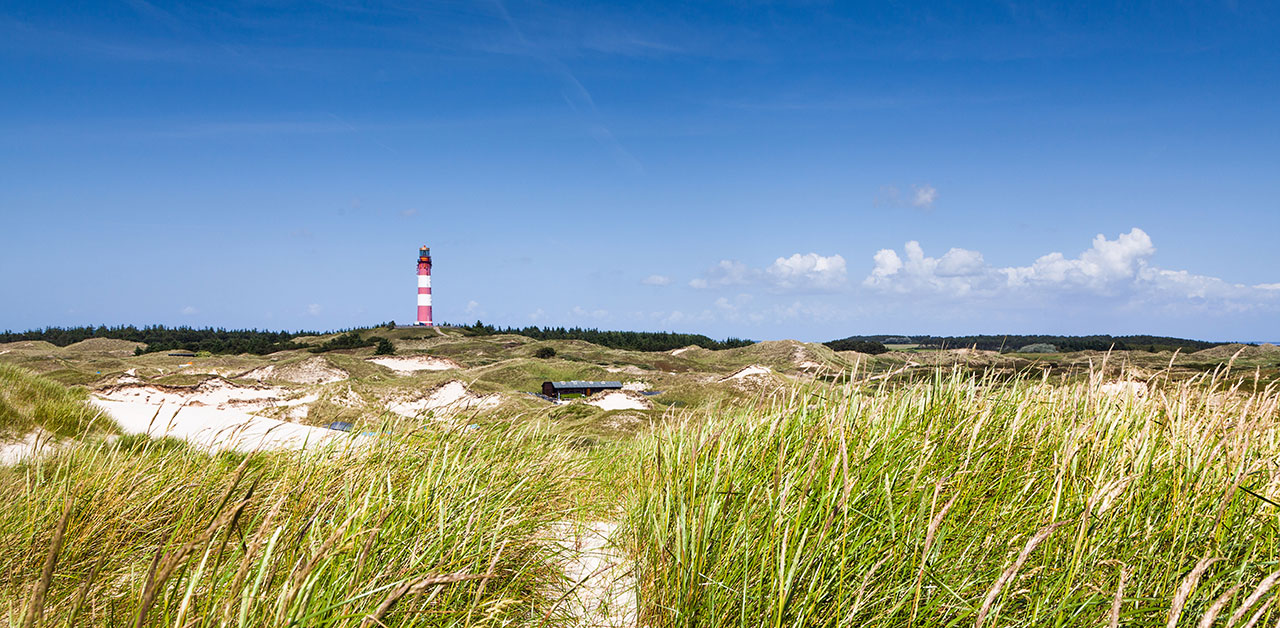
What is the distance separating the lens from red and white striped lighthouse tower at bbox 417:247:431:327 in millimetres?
68125

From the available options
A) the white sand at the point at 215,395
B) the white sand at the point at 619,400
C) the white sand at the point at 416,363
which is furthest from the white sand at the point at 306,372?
the white sand at the point at 619,400

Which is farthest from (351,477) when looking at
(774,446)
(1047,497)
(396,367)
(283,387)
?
(396,367)

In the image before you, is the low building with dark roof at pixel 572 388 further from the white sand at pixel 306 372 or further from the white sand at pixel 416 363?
the white sand at pixel 416 363

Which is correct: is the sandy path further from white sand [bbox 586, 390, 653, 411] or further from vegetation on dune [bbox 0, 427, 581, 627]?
white sand [bbox 586, 390, 653, 411]

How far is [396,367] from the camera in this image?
119 feet

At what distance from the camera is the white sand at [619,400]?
2447 cm

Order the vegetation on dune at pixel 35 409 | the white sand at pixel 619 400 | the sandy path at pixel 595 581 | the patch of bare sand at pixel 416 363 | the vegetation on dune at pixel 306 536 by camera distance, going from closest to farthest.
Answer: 1. the vegetation on dune at pixel 306 536
2. the sandy path at pixel 595 581
3. the vegetation on dune at pixel 35 409
4. the white sand at pixel 619 400
5. the patch of bare sand at pixel 416 363

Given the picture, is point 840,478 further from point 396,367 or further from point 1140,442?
point 396,367

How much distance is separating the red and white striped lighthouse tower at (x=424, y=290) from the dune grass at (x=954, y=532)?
67539mm

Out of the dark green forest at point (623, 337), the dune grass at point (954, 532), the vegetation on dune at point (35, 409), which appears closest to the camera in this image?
the dune grass at point (954, 532)

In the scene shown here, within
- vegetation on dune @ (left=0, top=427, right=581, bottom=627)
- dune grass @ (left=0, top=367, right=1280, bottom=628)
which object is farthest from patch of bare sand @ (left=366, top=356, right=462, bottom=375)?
dune grass @ (left=0, top=367, right=1280, bottom=628)

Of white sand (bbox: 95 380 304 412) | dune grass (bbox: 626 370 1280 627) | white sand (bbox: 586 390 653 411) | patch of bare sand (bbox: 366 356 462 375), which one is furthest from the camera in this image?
patch of bare sand (bbox: 366 356 462 375)

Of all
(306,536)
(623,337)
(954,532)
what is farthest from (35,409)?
(623,337)

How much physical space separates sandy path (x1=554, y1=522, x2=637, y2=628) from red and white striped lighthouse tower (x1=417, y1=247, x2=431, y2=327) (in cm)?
6637
